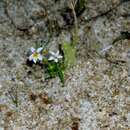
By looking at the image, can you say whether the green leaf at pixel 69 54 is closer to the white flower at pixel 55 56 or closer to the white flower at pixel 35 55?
the white flower at pixel 55 56

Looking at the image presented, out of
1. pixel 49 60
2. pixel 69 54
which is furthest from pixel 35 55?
pixel 69 54

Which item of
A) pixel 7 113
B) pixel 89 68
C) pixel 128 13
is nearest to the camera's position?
pixel 7 113

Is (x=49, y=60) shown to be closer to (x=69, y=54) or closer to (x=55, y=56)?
(x=55, y=56)

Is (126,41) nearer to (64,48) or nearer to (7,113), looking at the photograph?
(64,48)

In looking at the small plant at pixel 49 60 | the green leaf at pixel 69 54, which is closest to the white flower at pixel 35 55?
the small plant at pixel 49 60

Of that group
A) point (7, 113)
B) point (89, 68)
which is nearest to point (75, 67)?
point (89, 68)

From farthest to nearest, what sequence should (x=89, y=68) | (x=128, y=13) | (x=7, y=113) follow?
(x=128, y=13), (x=89, y=68), (x=7, y=113)
